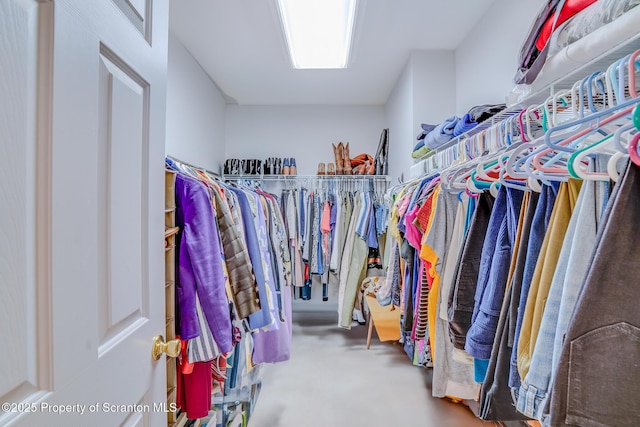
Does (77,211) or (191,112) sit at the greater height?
(191,112)

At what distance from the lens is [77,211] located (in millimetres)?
538

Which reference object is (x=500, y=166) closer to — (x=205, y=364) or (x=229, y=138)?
(x=205, y=364)

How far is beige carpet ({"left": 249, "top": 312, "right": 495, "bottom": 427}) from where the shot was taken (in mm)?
1910

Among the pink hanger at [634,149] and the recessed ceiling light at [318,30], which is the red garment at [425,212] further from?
the recessed ceiling light at [318,30]

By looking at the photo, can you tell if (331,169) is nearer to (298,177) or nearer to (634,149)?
(298,177)

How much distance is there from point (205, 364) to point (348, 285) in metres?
2.14

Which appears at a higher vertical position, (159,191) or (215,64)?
(215,64)

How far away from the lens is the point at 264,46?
2645mm

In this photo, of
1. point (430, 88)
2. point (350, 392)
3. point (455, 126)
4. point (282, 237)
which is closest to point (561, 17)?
point (455, 126)

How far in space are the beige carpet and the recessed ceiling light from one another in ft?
8.11

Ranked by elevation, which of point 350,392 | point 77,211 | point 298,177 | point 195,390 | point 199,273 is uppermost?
point 298,177

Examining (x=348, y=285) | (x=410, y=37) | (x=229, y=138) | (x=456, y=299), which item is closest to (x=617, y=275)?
(x=456, y=299)

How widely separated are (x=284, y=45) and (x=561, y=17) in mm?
1877

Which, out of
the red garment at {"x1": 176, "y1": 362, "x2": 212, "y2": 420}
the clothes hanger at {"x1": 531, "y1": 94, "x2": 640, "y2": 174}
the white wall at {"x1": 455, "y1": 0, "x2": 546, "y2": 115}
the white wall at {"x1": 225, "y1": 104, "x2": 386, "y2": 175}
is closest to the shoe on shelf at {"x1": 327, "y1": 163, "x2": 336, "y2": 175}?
the white wall at {"x1": 225, "y1": 104, "x2": 386, "y2": 175}
